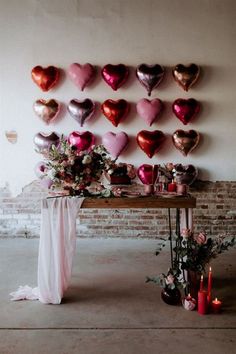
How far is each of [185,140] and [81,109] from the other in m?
1.40

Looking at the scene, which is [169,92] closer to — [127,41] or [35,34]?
[127,41]

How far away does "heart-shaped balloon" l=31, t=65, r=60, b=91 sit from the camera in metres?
5.16

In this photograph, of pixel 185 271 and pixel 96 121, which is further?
pixel 96 121

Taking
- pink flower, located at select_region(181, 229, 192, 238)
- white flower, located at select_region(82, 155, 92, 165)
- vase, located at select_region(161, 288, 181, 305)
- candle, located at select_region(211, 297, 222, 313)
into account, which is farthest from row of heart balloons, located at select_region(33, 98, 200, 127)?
candle, located at select_region(211, 297, 222, 313)

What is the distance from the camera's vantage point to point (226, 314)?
292 centimetres

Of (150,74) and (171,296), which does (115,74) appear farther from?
(171,296)

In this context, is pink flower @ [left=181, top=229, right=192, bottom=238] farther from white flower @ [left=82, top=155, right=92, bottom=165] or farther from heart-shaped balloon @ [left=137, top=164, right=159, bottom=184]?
heart-shaped balloon @ [left=137, top=164, right=159, bottom=184]

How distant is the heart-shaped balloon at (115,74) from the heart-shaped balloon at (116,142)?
2.01 feet

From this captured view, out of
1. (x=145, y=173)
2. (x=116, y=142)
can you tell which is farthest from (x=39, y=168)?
(x=145, y=173)

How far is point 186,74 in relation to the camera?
503 cm

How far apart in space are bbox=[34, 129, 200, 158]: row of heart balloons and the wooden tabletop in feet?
6.39

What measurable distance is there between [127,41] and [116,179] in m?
1.85

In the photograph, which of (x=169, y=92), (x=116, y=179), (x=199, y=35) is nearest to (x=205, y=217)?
(x=116, y=179)

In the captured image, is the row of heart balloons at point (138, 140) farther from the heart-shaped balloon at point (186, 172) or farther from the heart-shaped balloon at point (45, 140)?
the heart-shaped balloon at point (186, 172)
